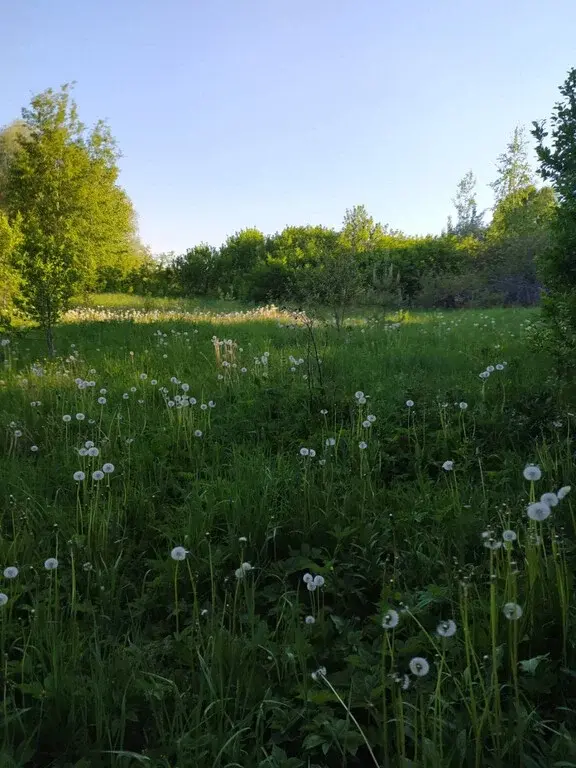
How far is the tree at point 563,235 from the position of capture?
3.79 meters

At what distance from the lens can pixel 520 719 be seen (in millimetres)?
1300

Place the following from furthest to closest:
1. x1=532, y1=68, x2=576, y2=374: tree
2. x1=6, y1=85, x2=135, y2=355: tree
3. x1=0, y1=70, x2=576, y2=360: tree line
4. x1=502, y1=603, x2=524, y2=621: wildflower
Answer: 1. x1=6, y1=85, x2=135, y2=355: tree
2. x1=0, y1=70, x2=576, y2=360: tree line
3. x1=532, y1=68, x2=576, y2=374: tree
4. x1=502, y1=603, x2=524, y2=621: wildflower

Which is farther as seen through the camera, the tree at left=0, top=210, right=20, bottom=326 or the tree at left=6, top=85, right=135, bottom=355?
the tree at left=6, top=85, right=135, bottom=355

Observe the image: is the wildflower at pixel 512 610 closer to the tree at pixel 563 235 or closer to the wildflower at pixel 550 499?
the wildflower at pixel 550 499

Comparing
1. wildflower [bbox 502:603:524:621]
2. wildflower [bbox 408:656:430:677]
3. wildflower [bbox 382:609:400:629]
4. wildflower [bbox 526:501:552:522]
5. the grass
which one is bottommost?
the grass

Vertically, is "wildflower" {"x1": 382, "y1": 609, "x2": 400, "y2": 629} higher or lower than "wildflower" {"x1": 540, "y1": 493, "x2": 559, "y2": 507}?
lower

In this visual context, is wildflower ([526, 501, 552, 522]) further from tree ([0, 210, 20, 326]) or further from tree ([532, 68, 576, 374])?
tree ([0, 210, 20, 326])

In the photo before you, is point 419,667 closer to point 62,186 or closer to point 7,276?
point 7,276

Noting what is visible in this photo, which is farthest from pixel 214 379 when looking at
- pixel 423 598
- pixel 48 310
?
pixel 423 598

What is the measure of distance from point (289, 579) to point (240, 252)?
29.7m

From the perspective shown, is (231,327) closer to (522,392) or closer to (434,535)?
(522,392)

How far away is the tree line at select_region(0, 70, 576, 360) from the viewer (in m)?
7.61

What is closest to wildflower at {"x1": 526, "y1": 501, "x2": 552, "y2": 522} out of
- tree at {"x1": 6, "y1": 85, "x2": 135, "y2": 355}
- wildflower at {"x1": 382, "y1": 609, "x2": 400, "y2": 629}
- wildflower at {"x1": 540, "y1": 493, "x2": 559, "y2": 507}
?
wildflower at {"x1": 540, "y1": 493, "x2": 559, "y2": 507}

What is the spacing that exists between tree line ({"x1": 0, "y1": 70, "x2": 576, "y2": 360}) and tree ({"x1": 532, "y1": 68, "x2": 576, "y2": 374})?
1cm
